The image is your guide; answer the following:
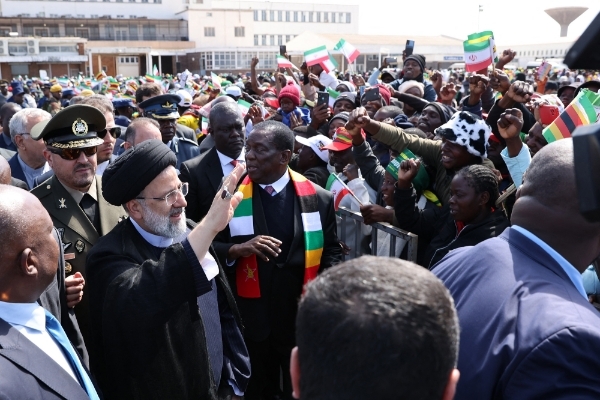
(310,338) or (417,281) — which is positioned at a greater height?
(417,281)

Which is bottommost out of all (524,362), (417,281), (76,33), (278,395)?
(278,395)

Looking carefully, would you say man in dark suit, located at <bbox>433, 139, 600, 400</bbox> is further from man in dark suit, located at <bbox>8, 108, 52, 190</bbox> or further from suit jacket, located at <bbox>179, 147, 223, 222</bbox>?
man in dark suit, located at <bbox>8, 108, 52, 190</bbox>

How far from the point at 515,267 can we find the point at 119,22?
282 feet

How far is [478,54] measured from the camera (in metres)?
7.00

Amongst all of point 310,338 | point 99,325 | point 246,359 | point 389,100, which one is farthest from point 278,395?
point 389,100

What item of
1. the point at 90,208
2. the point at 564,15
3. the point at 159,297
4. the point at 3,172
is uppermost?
the point at 564,15

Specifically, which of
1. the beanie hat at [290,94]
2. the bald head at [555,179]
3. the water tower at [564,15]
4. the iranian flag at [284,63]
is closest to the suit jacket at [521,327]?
the bald head at [555,179]

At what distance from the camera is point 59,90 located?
691 inches

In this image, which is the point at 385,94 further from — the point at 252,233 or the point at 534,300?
the point at 534,300

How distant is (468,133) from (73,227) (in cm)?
269

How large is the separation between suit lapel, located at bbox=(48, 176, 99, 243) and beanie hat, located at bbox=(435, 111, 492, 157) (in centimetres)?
246

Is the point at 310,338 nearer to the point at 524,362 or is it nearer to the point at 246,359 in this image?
the point at 524,362

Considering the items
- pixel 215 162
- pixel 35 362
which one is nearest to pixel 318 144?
pixel 215 162

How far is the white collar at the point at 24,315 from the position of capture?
1.93 meters
